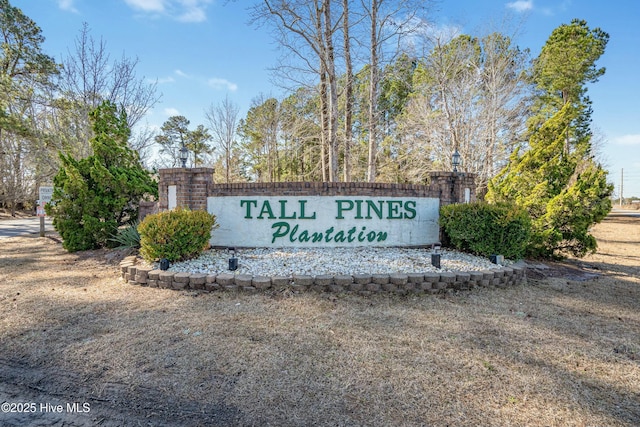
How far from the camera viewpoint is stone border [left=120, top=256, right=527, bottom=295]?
4484mm

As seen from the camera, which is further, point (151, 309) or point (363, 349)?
point (151, 309)

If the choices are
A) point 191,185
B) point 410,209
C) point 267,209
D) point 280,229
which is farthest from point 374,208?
point 191,185

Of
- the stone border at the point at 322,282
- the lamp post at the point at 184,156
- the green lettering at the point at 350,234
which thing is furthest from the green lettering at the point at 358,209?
the lamp post at the point at 184,156

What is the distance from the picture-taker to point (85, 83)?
12.4 metres

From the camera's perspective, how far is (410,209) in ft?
21.9

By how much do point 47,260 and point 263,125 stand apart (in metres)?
20.8

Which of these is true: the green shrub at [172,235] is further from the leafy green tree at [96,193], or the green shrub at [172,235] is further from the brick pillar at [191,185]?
the leafy green tree at [96,193]

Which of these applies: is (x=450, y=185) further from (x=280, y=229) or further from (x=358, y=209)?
(x=280, y=229)

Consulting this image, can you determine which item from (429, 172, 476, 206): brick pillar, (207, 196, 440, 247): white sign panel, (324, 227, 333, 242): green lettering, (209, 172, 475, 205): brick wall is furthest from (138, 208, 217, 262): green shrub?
(429, 172, 476, 206): brick pillar

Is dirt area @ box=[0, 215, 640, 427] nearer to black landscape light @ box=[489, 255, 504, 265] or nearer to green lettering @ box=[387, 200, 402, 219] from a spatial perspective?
black landscape light @ box=[489, 255, 504, 265]

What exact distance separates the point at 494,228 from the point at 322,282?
3.31 metres

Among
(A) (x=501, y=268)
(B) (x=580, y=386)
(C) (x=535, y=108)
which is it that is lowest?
(B) (x=580, y=386)

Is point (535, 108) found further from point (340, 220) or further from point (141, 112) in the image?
point (141, 112)

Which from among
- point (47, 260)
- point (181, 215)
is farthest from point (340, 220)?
point (47, 260)
